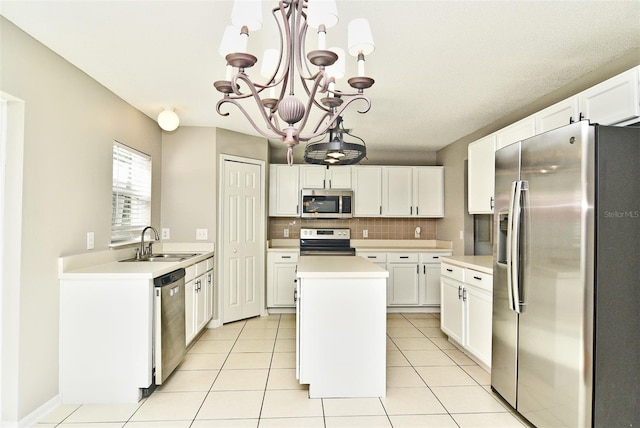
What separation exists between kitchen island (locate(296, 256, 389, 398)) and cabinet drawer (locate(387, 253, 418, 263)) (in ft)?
8.14

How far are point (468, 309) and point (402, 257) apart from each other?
1820 millimetres

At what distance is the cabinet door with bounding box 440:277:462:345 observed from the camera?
3484 mm

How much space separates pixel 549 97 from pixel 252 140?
10.6ft

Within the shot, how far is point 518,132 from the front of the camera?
314cm

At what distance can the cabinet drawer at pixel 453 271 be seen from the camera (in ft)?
11.4

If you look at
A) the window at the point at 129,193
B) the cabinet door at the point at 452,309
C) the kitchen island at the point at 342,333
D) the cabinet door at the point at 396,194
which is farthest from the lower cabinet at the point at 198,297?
the cabinet door at the point at 396,194

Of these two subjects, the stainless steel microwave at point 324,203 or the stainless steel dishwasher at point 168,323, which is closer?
the stainless steel dishwasher at point 168,323

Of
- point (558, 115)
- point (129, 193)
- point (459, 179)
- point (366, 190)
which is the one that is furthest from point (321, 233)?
point (558, 115)

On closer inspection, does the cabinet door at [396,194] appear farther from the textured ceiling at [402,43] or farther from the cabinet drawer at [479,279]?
the cabinet drawer at [479,279]

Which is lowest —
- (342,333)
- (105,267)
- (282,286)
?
(282,286)

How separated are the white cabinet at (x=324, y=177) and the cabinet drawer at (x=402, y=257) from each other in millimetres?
1134

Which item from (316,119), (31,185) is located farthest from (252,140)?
(31,185)

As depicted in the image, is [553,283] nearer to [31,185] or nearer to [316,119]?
[316,119]

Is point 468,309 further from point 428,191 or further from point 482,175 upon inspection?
point 428,191
